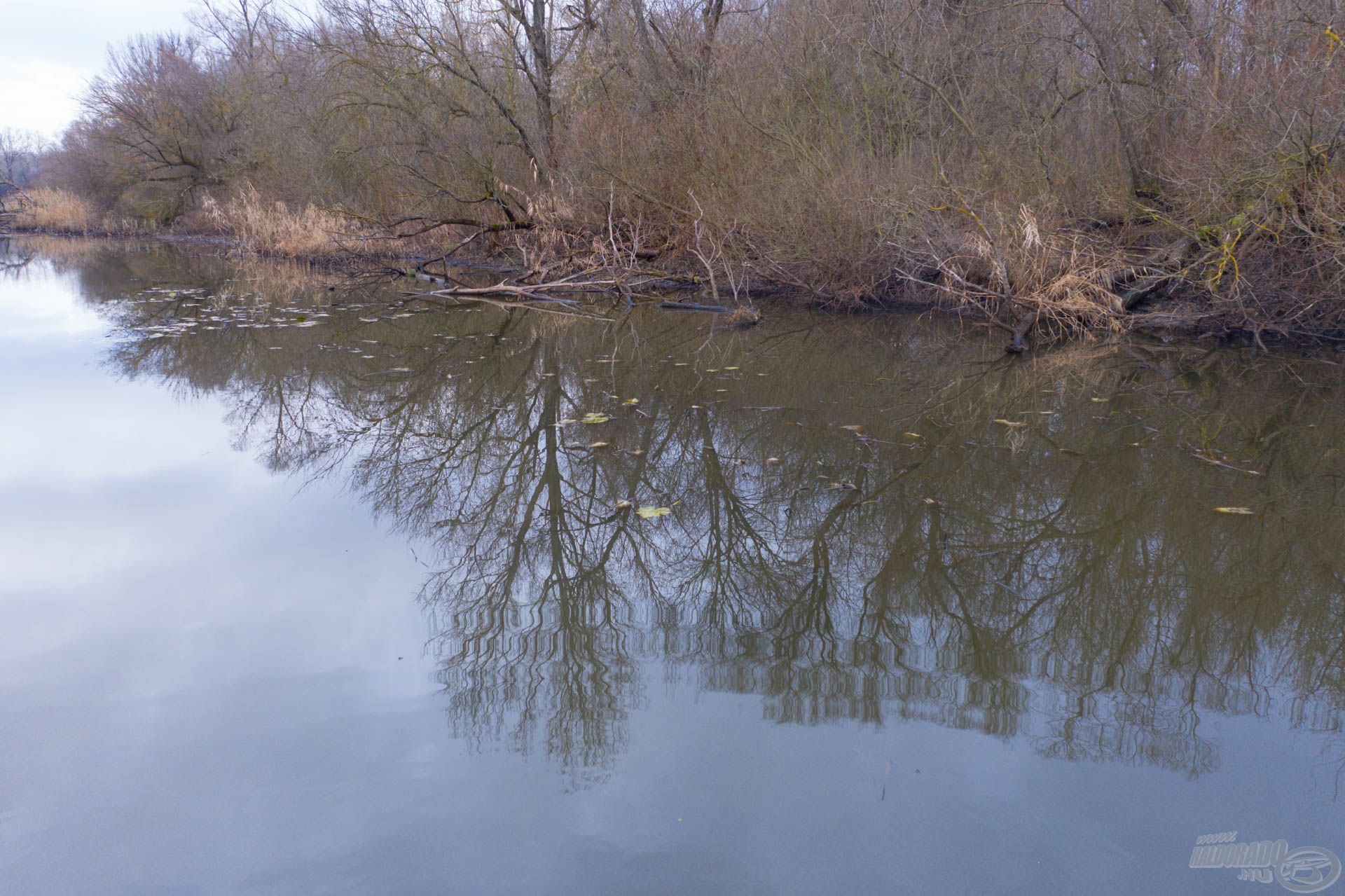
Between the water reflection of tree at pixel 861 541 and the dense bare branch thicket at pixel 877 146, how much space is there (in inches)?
75.5

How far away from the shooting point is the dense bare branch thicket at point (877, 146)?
362 inches

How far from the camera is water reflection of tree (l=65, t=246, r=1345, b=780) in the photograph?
326cm

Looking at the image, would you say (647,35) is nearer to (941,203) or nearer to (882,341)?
(941,203)

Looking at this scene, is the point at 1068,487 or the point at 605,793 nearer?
the point at 605,793

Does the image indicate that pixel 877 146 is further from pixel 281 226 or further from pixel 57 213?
pixel 57 213

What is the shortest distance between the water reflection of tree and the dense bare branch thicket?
75.5 inches

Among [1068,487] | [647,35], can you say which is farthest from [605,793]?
[647,35]

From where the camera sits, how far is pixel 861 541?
456 centimetres

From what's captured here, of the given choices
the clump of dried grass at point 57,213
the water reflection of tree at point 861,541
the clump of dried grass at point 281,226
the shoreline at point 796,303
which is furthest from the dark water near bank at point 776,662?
the clump of dried grass at point 57,213

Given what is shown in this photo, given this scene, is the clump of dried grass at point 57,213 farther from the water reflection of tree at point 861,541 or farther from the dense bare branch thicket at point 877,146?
the water reflection of tree at point 861,541

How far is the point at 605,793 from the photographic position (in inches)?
105

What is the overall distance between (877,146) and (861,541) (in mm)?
9586

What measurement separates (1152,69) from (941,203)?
3388 mm

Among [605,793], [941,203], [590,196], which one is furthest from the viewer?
[590,196]
